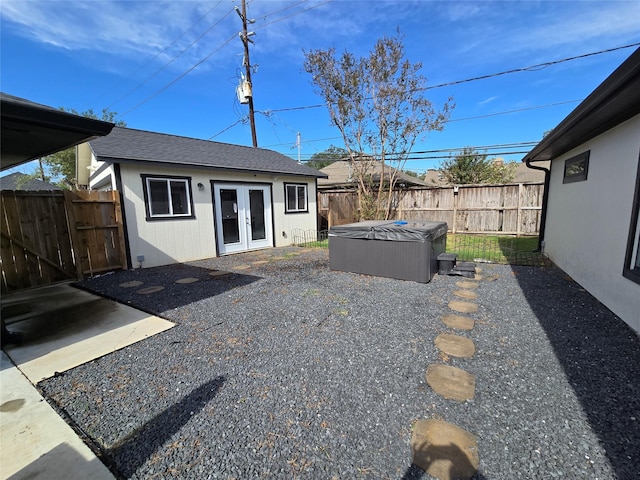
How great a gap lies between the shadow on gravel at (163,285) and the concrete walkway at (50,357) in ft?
0.74

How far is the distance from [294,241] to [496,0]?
8.49 m

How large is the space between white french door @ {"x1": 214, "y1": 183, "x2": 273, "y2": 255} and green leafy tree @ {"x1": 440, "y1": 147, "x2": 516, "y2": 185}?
13.7 meters

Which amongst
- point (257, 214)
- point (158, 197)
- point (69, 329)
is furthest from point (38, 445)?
point (257, 214)

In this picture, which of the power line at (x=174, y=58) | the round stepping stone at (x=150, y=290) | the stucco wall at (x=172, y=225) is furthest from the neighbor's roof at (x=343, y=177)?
the round stepping stone at (x=150, y=290)

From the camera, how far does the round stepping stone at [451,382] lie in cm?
Answer: 207

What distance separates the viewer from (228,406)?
6.49 feet

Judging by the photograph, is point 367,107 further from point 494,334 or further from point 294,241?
point 494,334

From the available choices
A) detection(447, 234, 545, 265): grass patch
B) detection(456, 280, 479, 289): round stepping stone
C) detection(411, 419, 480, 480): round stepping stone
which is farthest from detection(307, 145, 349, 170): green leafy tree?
detection(411, 419, 480, 480): round stepping stone

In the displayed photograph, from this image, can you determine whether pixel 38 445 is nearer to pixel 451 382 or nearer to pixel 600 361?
pixel 451 382

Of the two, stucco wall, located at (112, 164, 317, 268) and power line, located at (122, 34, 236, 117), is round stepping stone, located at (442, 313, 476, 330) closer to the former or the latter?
stucco wall, located at (112, 164, 317, 268)

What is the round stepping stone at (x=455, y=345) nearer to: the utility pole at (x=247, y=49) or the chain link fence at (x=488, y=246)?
the chain link fence at (x=488, y=246)

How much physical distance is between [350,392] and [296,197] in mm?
8433

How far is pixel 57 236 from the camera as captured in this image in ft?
17.5

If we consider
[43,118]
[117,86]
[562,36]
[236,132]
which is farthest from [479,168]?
[117,86]
